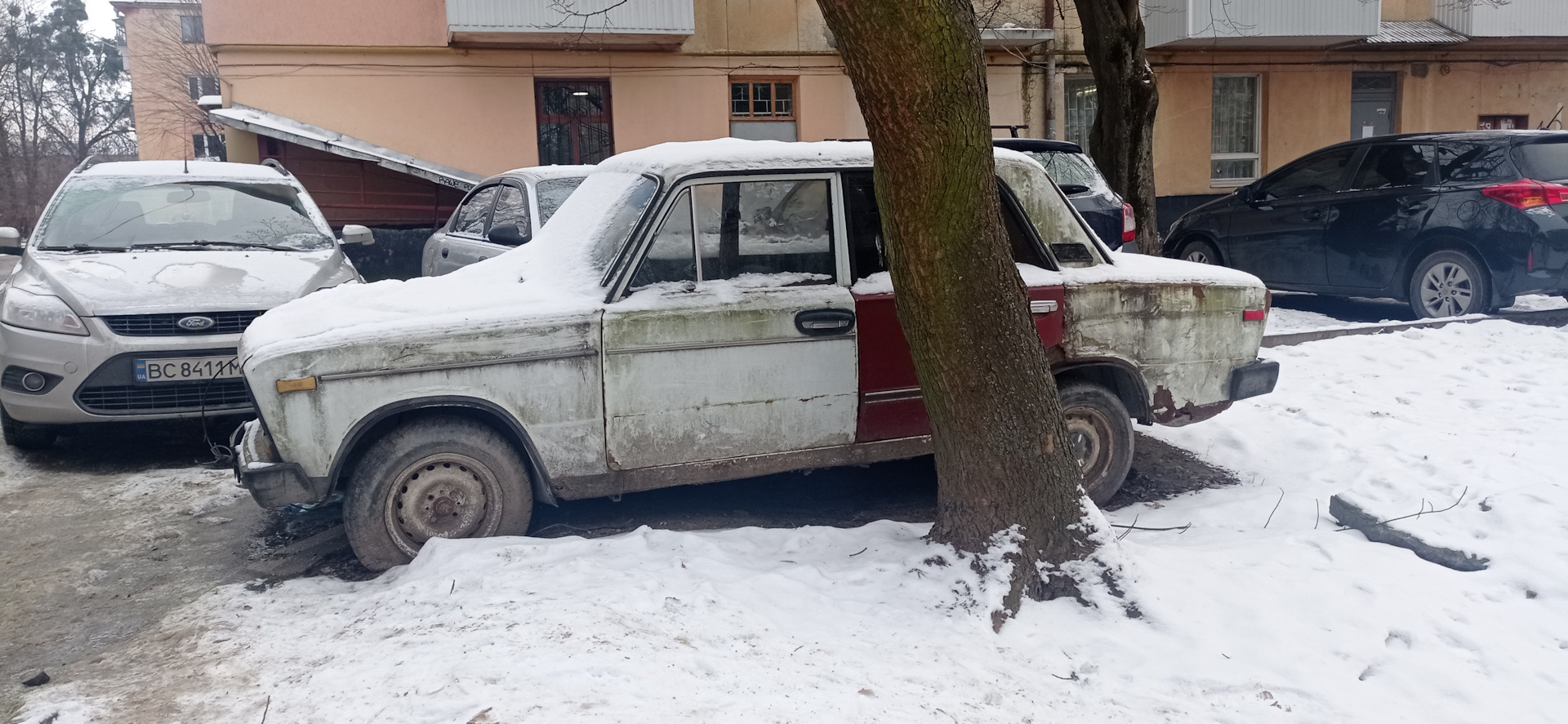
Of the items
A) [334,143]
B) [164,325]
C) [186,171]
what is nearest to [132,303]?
[164,325]

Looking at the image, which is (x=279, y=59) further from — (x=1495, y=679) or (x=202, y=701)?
(x=1495, y=679)

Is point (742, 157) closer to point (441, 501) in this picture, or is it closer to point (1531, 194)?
point (441, 501)

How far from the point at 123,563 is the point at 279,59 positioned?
42.3ft

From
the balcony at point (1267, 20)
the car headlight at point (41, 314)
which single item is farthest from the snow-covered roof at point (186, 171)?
the balcony at point (1267, 20)

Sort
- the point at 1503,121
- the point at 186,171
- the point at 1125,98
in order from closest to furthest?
the point at 186,171, the point at 1125,98, the point at 1503,121

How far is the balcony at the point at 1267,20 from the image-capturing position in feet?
58.6

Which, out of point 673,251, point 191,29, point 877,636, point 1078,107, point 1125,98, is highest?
point 191,29

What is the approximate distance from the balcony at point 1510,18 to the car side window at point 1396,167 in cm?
1135

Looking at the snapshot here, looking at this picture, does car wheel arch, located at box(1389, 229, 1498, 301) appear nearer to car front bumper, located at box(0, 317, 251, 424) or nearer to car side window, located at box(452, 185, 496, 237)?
car side window, located at box(452, 185, 496, 237)

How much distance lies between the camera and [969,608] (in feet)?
13.2

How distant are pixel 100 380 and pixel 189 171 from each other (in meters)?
2.53

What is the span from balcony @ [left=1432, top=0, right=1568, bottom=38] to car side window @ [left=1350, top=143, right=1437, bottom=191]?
1135cm

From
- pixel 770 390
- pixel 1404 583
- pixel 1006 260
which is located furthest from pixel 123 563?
pixel 1404 583

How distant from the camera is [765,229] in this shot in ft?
16.3
